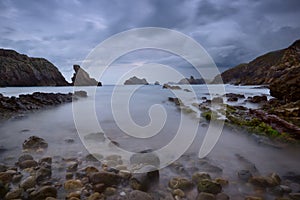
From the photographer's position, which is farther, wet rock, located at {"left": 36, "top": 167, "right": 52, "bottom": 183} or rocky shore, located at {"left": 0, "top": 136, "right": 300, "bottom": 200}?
wet rock, located at {"left": 36, "top": 167, "right": 52, "bottom": 183}

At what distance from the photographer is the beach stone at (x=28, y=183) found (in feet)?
10.2

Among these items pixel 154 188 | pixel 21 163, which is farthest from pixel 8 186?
pixel 154 188

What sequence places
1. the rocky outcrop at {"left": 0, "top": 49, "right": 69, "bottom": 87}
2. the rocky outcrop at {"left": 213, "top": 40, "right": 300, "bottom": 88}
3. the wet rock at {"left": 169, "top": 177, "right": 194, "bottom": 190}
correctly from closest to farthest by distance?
the wet rock at {"left": 169, "top": 177, "right": 194, "bottom": 190} < the rocky outcrop at {"left": 213, "top": 40, "right": 300, "bottom": 88} < the rocky outcrop at {"left": 0, "top": 49, "right": 69, "bottom": 87}

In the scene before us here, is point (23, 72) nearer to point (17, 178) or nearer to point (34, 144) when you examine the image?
point (34, 144)

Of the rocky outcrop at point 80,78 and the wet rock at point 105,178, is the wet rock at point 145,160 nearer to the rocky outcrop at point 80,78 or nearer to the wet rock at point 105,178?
the wet rock at point 105,178

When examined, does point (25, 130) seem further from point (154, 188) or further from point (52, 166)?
point (154, 188)

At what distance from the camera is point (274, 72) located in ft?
115

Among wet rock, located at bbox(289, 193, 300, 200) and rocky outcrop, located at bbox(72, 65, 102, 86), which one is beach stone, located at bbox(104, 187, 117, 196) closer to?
wet rock, located at bbox(289, 193, 300, 200)

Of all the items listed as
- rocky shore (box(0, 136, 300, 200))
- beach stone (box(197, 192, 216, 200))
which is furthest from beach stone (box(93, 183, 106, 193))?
beach stone (box(197, 192, 216, 200))

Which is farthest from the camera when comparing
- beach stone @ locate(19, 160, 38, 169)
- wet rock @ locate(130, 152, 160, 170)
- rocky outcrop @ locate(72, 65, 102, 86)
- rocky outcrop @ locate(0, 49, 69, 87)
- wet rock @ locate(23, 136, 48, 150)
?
rocky outcrop @ locate(72, 65, 102, 86)

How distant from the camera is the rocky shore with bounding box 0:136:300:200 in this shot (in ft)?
9.80

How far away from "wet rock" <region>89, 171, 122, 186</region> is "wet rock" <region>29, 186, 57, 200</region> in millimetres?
590

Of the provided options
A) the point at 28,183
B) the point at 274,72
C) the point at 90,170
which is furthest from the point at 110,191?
the point at 274,72

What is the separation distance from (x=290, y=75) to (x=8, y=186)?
56.1ft
